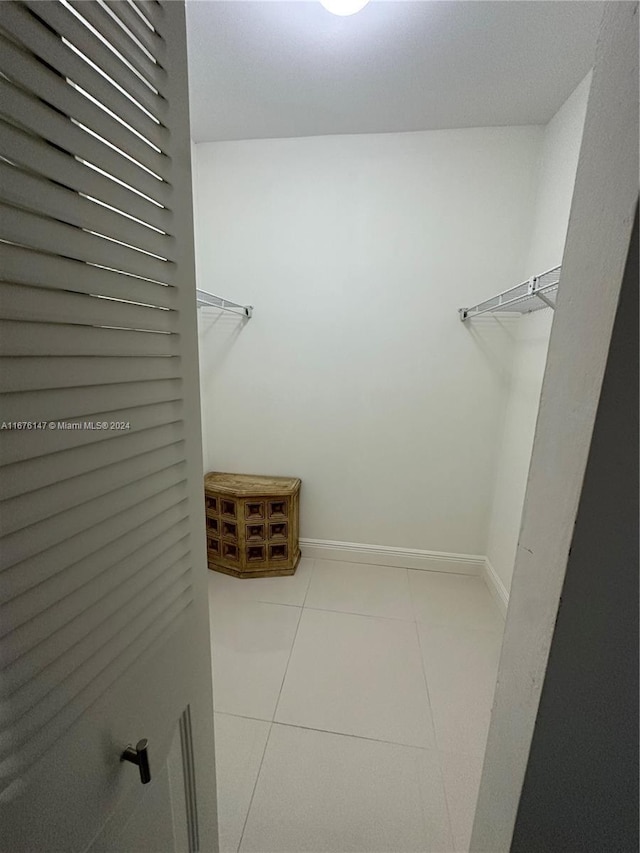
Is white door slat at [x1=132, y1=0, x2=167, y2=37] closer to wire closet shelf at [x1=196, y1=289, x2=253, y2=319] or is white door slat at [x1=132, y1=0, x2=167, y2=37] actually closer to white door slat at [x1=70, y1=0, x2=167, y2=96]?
white door slat at [x1=70, y1=0, x2=167, y2=96]

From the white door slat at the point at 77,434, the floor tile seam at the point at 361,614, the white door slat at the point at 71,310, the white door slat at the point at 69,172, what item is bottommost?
the floor tile seam at the point at 361,614

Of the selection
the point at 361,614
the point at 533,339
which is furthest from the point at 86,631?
the point at 533,339

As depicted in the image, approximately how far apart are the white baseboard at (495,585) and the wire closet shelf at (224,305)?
2.09m

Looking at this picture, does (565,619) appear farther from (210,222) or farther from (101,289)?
(210,222)

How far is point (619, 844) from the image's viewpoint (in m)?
0.45

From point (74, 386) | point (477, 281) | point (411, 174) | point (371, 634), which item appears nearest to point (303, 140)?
point (411, 174)

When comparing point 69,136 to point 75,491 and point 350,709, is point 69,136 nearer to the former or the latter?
point 75,491

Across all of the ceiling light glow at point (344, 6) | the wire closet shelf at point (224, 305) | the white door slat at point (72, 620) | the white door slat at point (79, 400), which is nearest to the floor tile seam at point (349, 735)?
the white door slat at point (72, 620)

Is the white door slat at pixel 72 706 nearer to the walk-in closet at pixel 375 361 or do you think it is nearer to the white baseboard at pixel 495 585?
the walk-in closet at pixel 375 361

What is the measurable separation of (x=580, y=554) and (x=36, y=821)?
65 cm

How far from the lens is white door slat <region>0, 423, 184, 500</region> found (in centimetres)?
33

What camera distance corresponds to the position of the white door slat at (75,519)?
33 cm

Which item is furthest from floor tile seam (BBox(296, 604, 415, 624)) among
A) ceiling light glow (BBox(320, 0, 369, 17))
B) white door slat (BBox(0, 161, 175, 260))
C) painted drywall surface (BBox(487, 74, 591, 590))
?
ceiling light glow (BBox(320, 0, 369, 17))

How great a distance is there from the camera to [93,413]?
0.41 meters
